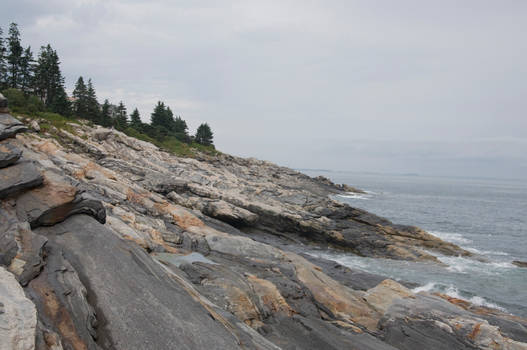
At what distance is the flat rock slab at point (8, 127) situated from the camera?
13.8m

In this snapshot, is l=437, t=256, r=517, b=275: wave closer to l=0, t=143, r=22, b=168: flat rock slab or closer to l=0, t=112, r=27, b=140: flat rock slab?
l=0, t=143, r=22, b=168: flat rock slab

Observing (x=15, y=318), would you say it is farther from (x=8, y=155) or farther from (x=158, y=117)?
(x=158, y=117)

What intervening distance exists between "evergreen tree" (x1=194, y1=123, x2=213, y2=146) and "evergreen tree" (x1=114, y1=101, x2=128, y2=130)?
33.5 metres

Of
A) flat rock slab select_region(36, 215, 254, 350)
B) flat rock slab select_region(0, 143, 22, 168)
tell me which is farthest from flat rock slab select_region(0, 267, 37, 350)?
flat rock slab select_region(0, 143, 22, 168)

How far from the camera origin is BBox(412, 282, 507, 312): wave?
24.7 metres

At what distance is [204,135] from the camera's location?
366ft

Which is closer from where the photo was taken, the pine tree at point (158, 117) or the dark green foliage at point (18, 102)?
the dark green foliage at point (18, 102)

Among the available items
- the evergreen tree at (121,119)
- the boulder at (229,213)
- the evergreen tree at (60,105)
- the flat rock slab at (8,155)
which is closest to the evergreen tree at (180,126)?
the evergreen tree at (121,119)

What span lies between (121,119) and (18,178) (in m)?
69.5

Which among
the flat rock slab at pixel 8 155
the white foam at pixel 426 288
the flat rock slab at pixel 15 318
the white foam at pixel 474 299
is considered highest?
the flat rock slab at pixel 8 155

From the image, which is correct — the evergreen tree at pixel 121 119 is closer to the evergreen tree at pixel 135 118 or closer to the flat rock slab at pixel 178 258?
the evergreen tree at pixel 135 118

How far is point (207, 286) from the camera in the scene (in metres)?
14.4

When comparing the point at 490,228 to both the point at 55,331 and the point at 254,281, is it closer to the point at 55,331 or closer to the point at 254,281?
the point at 254,281

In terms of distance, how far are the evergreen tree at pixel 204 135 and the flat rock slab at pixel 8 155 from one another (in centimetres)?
9869
